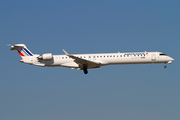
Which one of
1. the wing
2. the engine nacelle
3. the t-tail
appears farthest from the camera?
the t-tail

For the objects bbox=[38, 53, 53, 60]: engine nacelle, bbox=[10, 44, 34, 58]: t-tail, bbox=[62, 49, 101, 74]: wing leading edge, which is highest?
bbox=[10, 44, 34, 58]: t-tail

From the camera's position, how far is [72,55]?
43094 mm

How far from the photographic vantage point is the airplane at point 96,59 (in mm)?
45594

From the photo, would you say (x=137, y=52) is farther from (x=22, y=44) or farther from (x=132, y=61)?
(x=22, y=44)

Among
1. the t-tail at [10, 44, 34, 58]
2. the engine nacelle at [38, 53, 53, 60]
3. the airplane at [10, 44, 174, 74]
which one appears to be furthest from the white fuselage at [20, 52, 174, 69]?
the t-tail at [10, 44, 34, 58]

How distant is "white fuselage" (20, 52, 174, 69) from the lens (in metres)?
45.7

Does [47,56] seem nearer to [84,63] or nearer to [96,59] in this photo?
[84,63]

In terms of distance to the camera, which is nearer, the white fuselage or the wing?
the wing

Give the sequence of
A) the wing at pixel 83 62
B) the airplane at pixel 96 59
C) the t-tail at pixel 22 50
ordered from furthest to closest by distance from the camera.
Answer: the t-tail at pixel 22 50
the airplane at pixel 96 59
the wing at pixel 83 62

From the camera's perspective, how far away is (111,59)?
45.5 meters

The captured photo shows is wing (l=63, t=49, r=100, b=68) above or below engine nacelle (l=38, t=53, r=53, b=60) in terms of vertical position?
below

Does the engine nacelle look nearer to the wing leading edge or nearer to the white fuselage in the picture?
the white fuselage

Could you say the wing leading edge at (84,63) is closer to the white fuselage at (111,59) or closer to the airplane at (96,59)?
the airplane at (96,59)

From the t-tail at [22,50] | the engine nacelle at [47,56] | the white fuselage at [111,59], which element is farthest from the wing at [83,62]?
the t-tail at [22,50]
